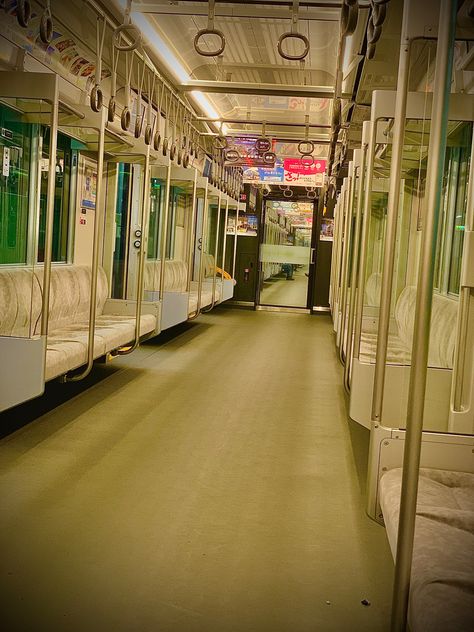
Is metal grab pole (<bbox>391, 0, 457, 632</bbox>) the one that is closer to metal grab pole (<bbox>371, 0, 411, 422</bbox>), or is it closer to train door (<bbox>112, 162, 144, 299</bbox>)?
metal grab pole (<bbox>371, 0, 411, 422</bbox>)

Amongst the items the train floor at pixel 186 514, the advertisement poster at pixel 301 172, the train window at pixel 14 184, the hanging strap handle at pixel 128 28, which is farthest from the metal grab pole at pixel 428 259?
the advertisement poster at pixel 301 172

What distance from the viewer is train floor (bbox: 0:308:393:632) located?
106 inches

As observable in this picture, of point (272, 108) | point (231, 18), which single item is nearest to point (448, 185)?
point (231, 18)

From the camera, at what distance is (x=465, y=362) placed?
3379 mm

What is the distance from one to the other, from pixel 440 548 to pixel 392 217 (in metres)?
1.62

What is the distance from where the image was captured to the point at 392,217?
11.1ft

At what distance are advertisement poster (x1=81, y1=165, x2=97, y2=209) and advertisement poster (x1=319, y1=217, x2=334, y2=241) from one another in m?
8.41

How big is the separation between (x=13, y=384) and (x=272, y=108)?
701 centimetres

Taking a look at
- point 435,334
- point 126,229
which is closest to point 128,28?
point 435,334

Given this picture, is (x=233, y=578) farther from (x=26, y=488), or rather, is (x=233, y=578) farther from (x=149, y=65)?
(x=149, y=65)

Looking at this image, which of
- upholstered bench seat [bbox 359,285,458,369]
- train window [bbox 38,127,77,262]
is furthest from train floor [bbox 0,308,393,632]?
train window [bbox 38,127,77,262]

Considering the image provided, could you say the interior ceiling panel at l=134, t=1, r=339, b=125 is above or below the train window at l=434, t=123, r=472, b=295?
above

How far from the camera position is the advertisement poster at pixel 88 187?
303 inches

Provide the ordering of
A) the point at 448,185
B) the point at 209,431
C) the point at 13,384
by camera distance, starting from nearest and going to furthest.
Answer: the point at 448,185 < the point at 13,384 < the point at 209,431
